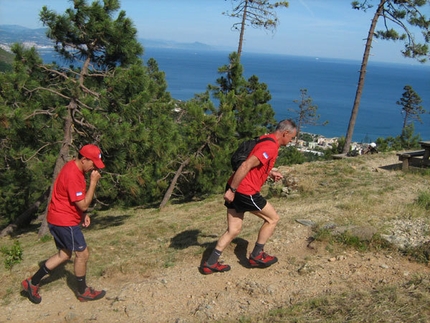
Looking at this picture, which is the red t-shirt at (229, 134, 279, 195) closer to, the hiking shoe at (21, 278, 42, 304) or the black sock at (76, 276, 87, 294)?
the black sock at (76, 276, 87, 294)

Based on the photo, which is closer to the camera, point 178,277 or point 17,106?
point 178,277

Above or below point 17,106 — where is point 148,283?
below

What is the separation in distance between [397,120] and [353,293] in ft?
314

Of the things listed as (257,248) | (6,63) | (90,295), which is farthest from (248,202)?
(6,63)

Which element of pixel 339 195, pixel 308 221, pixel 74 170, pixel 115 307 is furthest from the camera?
Answer: pixel 339 195

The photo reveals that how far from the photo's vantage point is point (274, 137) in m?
4.37

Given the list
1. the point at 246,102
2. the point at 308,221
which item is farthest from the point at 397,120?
the point at 308,221

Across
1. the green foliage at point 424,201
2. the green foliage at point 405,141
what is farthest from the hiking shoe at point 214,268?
the green foliage at point 405,141

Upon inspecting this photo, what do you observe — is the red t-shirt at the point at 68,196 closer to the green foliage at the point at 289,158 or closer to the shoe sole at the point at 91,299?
the shoe sole at the point at 91,299

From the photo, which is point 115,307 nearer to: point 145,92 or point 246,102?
point 145,92

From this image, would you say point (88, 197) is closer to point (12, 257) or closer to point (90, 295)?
point (90, 295)

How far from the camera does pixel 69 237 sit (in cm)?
430

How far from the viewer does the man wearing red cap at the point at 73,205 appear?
162 inches

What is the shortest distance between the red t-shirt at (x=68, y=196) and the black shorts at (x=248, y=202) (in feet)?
4.91
